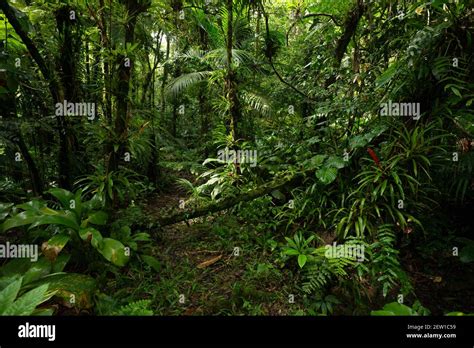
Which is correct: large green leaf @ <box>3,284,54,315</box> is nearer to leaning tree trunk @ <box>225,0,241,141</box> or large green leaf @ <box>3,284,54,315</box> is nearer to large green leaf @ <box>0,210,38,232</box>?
large green leaf @ <box>0,210,38,232</box>

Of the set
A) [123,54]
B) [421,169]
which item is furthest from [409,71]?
[123,54]

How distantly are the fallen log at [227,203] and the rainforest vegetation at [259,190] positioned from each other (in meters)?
0.02

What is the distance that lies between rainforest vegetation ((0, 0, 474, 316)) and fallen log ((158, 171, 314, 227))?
18 mm

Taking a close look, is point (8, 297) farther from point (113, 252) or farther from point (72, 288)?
point (113, 252)

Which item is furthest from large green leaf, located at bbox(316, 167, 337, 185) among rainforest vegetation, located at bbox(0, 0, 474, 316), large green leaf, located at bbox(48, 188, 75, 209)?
large green leaf, located at bbox(48, 188, 75, 209)

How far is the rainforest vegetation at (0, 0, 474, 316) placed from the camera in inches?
103

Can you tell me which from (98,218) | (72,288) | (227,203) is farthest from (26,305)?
(227,203)

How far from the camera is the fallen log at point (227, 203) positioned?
345 cm

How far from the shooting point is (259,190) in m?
3.68

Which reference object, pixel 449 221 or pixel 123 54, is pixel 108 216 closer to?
pixel 123 54

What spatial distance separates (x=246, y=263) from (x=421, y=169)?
2.16 m

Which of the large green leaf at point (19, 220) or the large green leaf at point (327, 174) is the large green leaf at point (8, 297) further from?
the large green leaf at point (327, 174)

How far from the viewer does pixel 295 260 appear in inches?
120

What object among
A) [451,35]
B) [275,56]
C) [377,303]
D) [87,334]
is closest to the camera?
[87,334]
